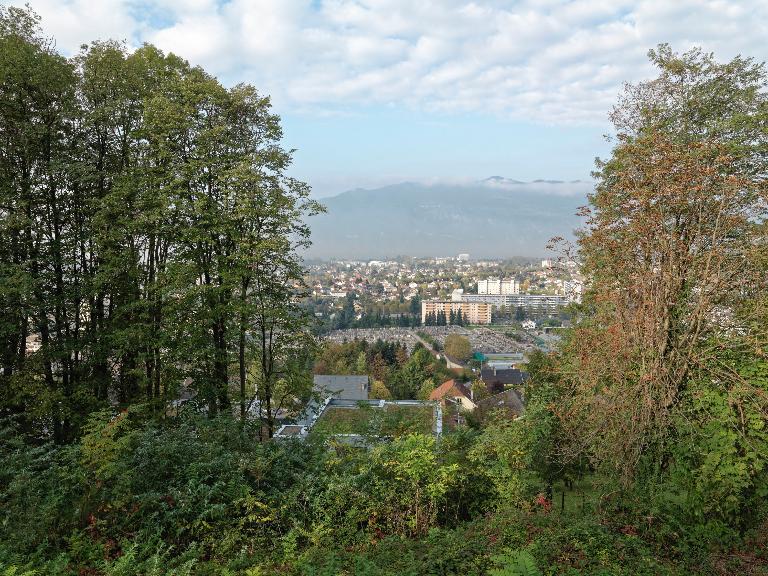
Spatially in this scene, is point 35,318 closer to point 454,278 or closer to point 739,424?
point 739,424

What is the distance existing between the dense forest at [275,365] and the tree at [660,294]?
4 centimetres

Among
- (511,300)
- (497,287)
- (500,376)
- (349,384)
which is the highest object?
(349,384)

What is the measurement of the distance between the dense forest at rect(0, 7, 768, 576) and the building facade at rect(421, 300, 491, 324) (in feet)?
302

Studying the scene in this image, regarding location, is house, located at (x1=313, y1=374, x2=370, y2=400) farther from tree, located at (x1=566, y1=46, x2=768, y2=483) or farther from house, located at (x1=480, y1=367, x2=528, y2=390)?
tree, located at (x1=566, y1=46, x2=768, y2=483)

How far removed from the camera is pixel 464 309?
344ft

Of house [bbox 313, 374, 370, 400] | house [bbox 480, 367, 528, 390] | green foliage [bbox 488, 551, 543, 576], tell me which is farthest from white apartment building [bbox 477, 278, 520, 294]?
green foliage [bbox 488, 551, 543, 576]

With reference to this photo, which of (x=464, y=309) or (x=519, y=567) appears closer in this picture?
(x=519, y=567)

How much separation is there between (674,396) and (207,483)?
222 inches

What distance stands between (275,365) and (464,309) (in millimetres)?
97606

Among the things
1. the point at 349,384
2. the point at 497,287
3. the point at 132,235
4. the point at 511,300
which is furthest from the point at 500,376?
the point at 497,287

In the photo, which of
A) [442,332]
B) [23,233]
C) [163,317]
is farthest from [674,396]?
[442,332]

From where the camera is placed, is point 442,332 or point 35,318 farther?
point 442,332

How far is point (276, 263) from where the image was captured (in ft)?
28.2

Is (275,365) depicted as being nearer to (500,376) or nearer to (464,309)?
(500,376)
